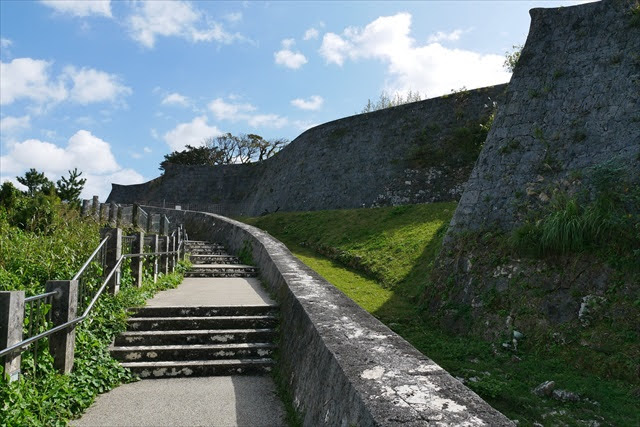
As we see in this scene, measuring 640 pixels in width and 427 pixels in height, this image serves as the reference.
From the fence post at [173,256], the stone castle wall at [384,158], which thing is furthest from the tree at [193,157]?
the fence post at [173,256]

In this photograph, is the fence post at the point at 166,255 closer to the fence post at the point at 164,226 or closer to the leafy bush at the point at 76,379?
the leafy bush at the point at 76,379

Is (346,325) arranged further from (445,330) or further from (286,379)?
(445,330)

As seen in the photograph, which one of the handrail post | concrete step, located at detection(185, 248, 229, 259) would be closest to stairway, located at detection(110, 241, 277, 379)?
the handrail post

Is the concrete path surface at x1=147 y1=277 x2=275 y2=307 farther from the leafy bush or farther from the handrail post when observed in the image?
the leafy bush

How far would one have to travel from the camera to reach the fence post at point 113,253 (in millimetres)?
6221

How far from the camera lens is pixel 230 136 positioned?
54.9 m

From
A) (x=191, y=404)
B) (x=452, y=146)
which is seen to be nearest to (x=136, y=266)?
(x=191, y=404)

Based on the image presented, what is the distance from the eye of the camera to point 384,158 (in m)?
21.7

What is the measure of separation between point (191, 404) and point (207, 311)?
7.03ft

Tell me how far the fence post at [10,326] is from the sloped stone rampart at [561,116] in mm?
7985

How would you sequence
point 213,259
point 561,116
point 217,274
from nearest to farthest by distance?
point 561,116, point 217,274, point 213,259

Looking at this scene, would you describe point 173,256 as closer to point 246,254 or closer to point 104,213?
point 246,254

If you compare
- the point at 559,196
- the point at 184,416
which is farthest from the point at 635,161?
the point at 184,416

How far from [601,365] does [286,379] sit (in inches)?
158
